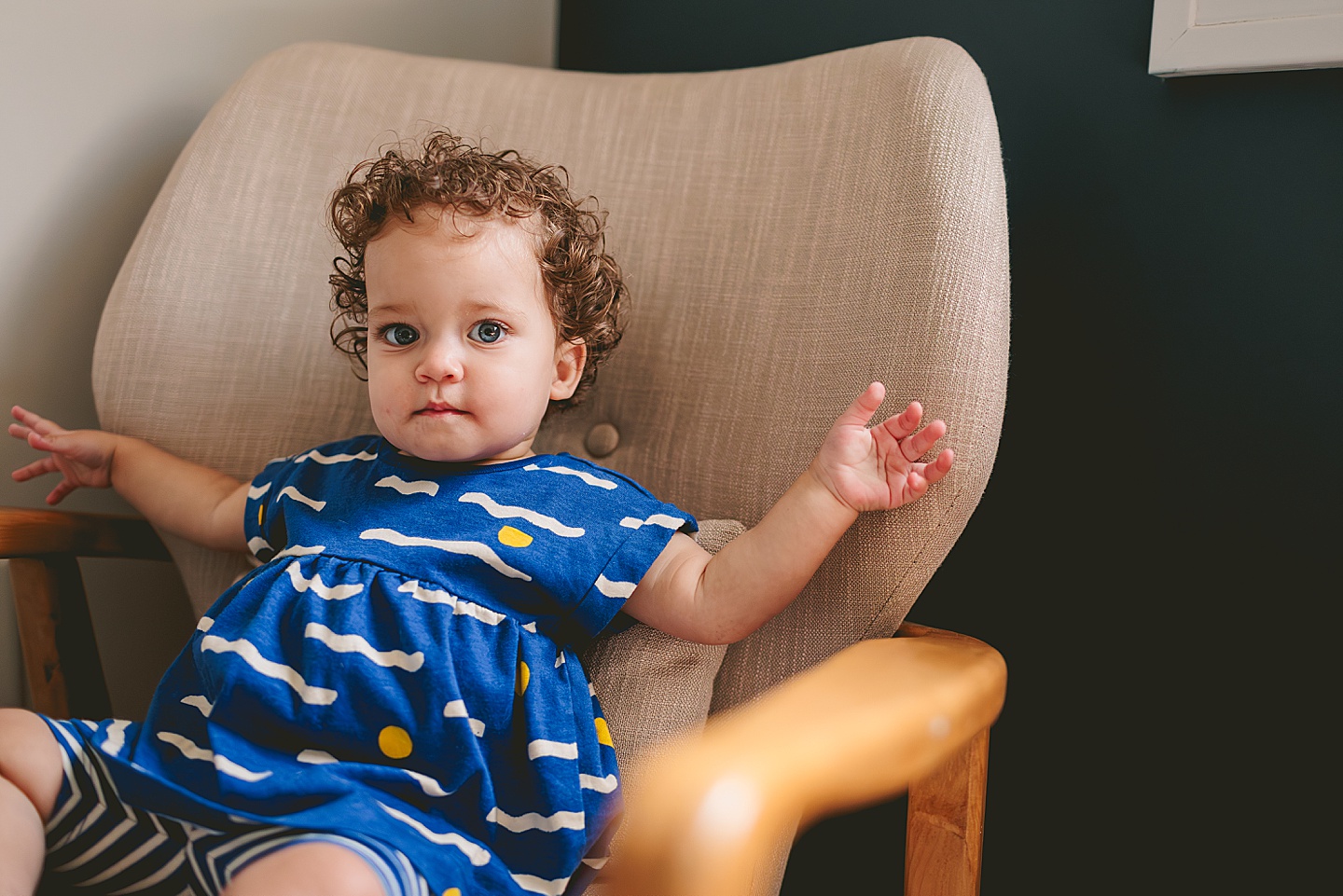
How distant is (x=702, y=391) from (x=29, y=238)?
25.8 inches

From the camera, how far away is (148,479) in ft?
2.97

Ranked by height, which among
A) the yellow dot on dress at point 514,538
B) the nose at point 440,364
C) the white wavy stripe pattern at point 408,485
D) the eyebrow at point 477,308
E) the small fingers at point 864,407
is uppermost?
the eyebrow at point 477,308

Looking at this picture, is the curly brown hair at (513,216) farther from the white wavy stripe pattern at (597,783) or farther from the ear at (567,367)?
the white wavy stripe pattern at (597,783)

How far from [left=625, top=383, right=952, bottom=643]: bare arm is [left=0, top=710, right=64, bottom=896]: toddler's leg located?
397 millimetres

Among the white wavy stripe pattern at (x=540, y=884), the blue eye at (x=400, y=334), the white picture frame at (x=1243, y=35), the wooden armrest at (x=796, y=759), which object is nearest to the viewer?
the wooden armrest at (x=796, y=759)

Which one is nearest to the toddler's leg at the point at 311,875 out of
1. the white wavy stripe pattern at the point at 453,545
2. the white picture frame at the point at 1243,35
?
the white wavy stripe pattern at the point at 453,545

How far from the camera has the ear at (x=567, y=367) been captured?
2.71ft

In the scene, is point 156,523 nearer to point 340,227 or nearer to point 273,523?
point 273,523

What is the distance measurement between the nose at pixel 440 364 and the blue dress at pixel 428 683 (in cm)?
8

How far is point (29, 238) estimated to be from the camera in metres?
0.99

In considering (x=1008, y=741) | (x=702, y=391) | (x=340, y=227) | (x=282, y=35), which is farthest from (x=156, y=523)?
(x=1008, y=741)

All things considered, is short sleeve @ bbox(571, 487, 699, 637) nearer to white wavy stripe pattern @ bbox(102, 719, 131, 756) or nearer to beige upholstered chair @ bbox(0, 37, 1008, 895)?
beige upholstered chair @ bbox(0, 37, 1008, 895)

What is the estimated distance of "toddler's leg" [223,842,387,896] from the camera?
551 mm

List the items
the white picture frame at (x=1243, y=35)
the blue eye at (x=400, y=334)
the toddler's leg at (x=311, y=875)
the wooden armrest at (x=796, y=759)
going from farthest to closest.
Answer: the white picture frame at (x=1243, y=35)
the blue eye at (x=400, y=334)
the toddler's leg at (x=311, y=875)
the wooden armrest at (x=796, y=759)
